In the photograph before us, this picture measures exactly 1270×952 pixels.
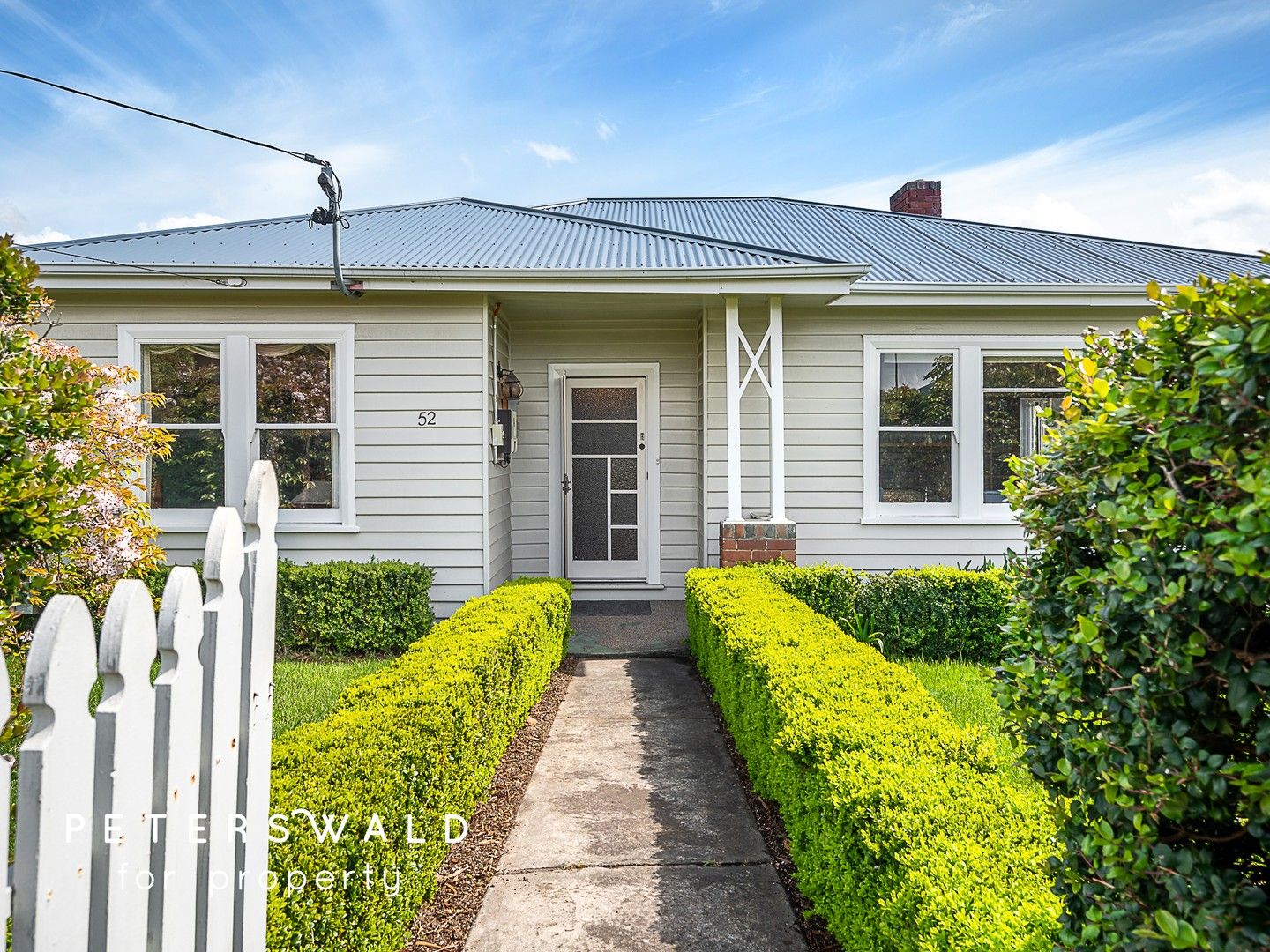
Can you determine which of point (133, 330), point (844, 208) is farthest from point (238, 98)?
point (844, 208)

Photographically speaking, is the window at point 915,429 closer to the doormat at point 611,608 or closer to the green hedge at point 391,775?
the doormat at point 611,608

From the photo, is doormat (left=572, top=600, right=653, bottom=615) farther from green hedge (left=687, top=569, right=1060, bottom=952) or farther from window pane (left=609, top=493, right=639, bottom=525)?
green hedge (left=687, top=569, right=1060, bottom=952)

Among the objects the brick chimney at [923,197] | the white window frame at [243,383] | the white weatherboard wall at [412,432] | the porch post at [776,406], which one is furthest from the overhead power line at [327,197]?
the brick chimney at [923,197]

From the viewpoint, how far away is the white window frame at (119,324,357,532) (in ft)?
23.2

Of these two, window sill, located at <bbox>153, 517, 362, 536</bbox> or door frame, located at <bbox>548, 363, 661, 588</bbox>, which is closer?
window sill, located at <bbox>153, 517, 362, 536</bbox>

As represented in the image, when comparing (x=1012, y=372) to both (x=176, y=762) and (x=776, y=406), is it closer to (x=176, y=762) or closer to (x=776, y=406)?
(x=776, y=406)

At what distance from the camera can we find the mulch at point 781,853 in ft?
9.05

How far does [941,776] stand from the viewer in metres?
2.36

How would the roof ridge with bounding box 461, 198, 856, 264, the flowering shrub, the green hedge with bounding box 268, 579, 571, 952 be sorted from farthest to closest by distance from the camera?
the roof ridge with bounding box 461, 198, 856, 264, the flowering shrub, the green hedge with bounding box 268, 579, 571, 952

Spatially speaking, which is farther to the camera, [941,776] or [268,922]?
[941,776]

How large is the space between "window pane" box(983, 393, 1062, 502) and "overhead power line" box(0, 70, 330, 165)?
262 inches

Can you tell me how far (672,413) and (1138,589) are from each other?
24.8ft

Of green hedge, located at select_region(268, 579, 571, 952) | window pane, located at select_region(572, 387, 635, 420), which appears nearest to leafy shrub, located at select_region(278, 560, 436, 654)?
green hedge, located at select_region(268, 579, 571, 952)

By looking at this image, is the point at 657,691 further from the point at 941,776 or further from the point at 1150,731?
the point at 1150,731
